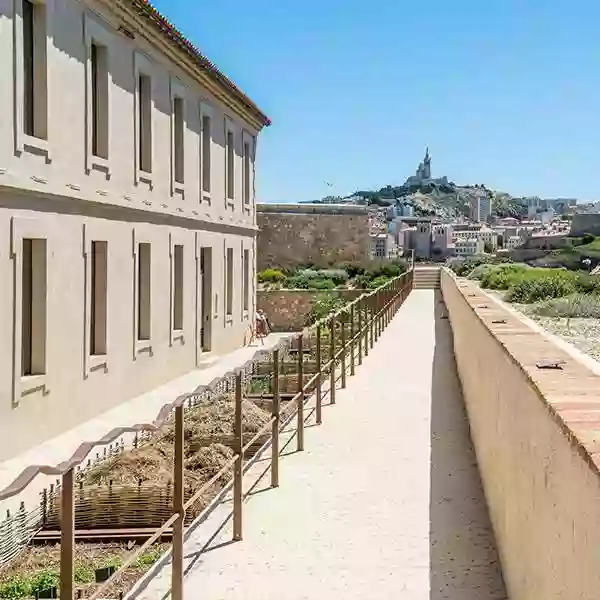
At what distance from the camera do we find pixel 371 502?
6305 mm

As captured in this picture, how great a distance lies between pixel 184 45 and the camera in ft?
51.5

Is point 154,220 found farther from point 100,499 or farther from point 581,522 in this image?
point 581,522

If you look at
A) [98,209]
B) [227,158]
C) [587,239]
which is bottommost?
[98,209]

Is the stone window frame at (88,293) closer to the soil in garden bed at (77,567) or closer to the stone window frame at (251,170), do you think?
the soil in garden bed at (77,567)

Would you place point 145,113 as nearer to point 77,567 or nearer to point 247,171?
point 247,171

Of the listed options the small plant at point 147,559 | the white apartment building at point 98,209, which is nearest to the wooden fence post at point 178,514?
the small plant at point 147,559

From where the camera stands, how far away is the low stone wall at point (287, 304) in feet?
119

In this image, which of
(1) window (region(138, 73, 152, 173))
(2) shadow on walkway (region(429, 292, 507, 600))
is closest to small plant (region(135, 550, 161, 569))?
(2) shadow on walkway (region(429, 292, 507, 600))

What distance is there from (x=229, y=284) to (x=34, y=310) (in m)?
10.9

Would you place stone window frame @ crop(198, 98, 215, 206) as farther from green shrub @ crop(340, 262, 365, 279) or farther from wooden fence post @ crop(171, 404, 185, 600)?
green shrub @ crop(340, 262, 365, 279)

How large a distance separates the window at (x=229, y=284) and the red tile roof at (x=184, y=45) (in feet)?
12.0

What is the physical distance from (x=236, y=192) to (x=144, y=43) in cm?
818

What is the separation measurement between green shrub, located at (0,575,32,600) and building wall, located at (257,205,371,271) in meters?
45.2

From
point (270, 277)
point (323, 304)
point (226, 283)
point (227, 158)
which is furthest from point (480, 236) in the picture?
point (227, 158)
